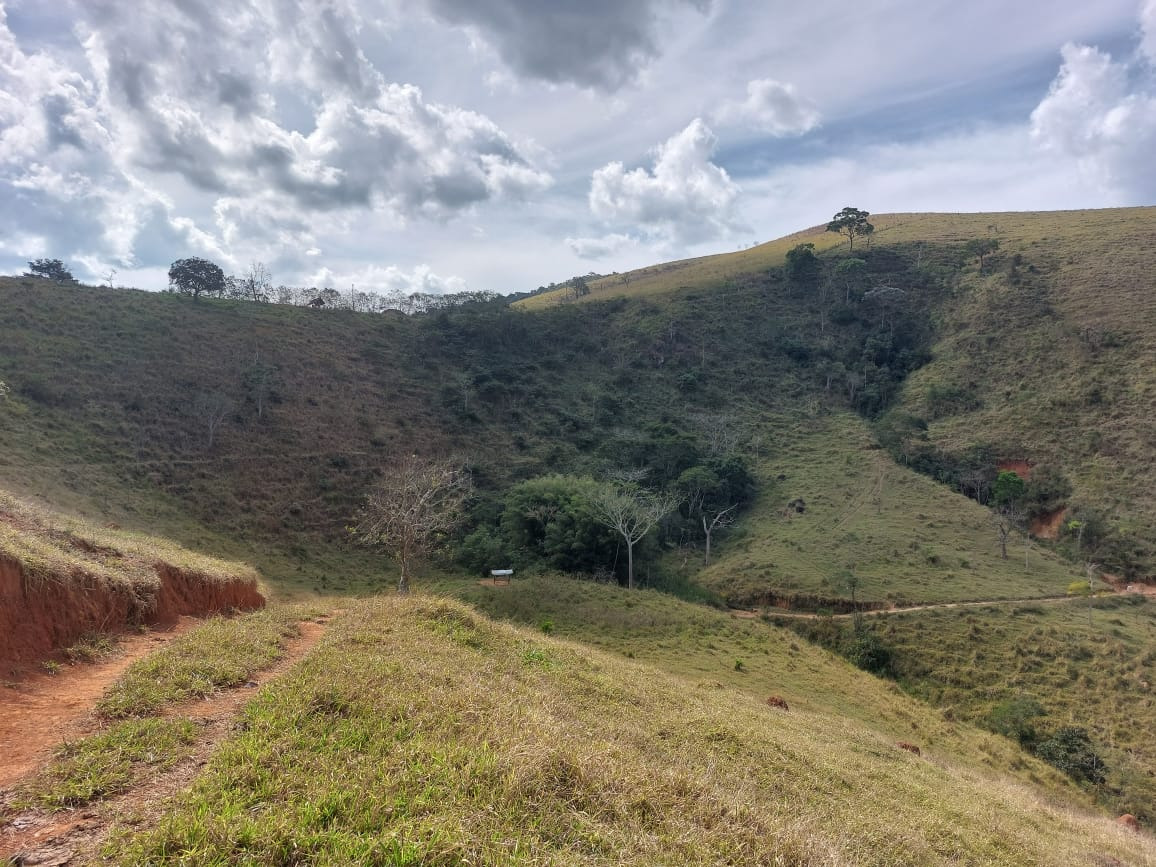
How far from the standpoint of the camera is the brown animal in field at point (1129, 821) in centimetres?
1599

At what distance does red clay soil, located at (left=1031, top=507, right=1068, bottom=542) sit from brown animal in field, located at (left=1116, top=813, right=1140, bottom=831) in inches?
933

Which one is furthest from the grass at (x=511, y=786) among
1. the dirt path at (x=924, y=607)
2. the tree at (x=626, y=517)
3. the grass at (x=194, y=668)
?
the tree at (x=626, y=517)

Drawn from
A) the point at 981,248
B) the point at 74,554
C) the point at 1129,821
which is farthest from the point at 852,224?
the point at 74,554

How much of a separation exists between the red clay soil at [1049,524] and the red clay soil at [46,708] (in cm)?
4617

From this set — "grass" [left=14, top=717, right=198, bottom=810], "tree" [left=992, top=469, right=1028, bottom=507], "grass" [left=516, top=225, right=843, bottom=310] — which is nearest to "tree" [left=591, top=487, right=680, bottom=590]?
"tree" [left=992, top=469, right=1028, bottom=507]

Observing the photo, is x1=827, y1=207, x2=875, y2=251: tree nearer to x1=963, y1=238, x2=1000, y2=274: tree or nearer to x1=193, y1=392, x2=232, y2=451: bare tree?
x1=963, y1=238, x2=1000, y2=274: tree

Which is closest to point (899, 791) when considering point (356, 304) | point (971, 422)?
point (971, 422)

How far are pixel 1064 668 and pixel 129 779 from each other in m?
31.4

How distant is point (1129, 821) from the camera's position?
1662 cm

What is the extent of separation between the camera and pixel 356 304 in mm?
73250

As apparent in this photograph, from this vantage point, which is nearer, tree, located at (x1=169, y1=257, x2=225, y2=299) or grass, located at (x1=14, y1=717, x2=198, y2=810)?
grass, located at (x1=14, y1=717, x2=198, y2=810)

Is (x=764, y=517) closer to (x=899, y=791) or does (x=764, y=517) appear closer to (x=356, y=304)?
(x=899, y=791)

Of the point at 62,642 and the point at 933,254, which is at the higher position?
the point at 933,254

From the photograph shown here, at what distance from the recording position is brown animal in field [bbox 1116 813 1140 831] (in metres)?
16.0
